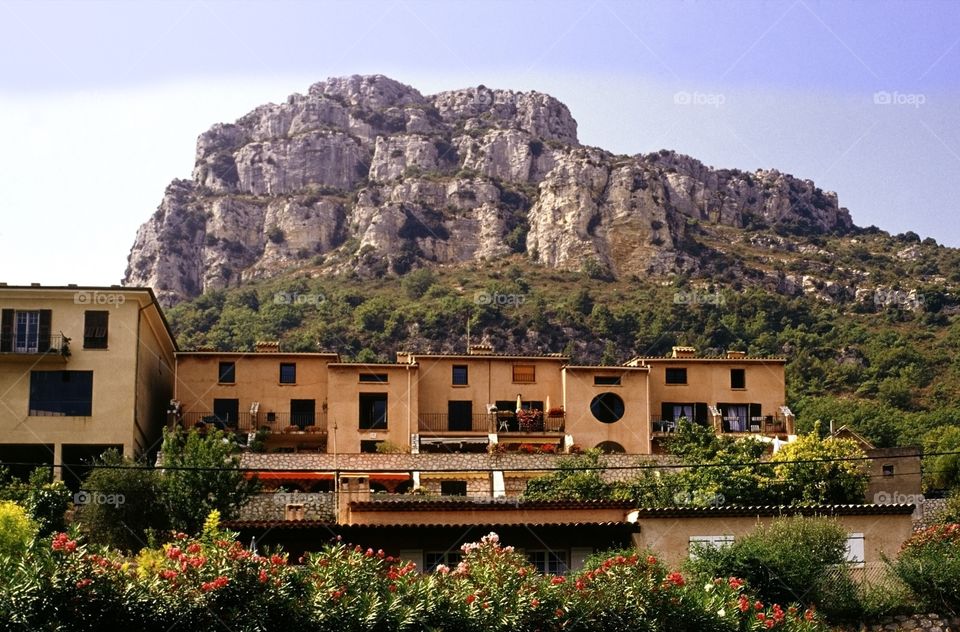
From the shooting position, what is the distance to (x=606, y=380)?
70.7 m

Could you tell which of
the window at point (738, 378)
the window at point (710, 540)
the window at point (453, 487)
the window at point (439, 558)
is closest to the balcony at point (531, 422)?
the window at point (738, 378)

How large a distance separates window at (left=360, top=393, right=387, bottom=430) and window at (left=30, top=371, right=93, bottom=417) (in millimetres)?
13580

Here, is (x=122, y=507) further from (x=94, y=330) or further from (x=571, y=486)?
(x=94, y=330)

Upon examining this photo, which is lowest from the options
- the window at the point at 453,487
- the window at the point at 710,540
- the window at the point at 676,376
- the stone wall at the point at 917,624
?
the stone wall at the point at 917,624

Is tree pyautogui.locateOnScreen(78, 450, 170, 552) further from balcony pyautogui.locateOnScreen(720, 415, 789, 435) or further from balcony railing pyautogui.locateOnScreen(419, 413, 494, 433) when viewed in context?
balcony pyautogui.locateOnScreen(720, 415, 789, 435)

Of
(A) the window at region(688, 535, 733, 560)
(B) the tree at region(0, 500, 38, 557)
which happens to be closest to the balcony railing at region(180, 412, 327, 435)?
(B) the tree at region(0, 500, 38, 557)

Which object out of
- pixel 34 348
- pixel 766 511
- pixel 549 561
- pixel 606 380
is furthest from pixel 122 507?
pixel 606 380

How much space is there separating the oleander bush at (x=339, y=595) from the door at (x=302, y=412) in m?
36.2

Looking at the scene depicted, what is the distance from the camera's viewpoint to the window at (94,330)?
60875 millimetres

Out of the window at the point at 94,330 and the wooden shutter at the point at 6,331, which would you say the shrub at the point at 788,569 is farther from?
Answer: the wooden shutter at the point at 6,331

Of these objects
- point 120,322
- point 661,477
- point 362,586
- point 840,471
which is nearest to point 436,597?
point 362,586

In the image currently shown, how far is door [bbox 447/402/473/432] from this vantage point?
70.3m

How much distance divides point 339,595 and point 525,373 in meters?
42.4

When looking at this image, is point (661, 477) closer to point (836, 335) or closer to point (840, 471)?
point (840, 471)
